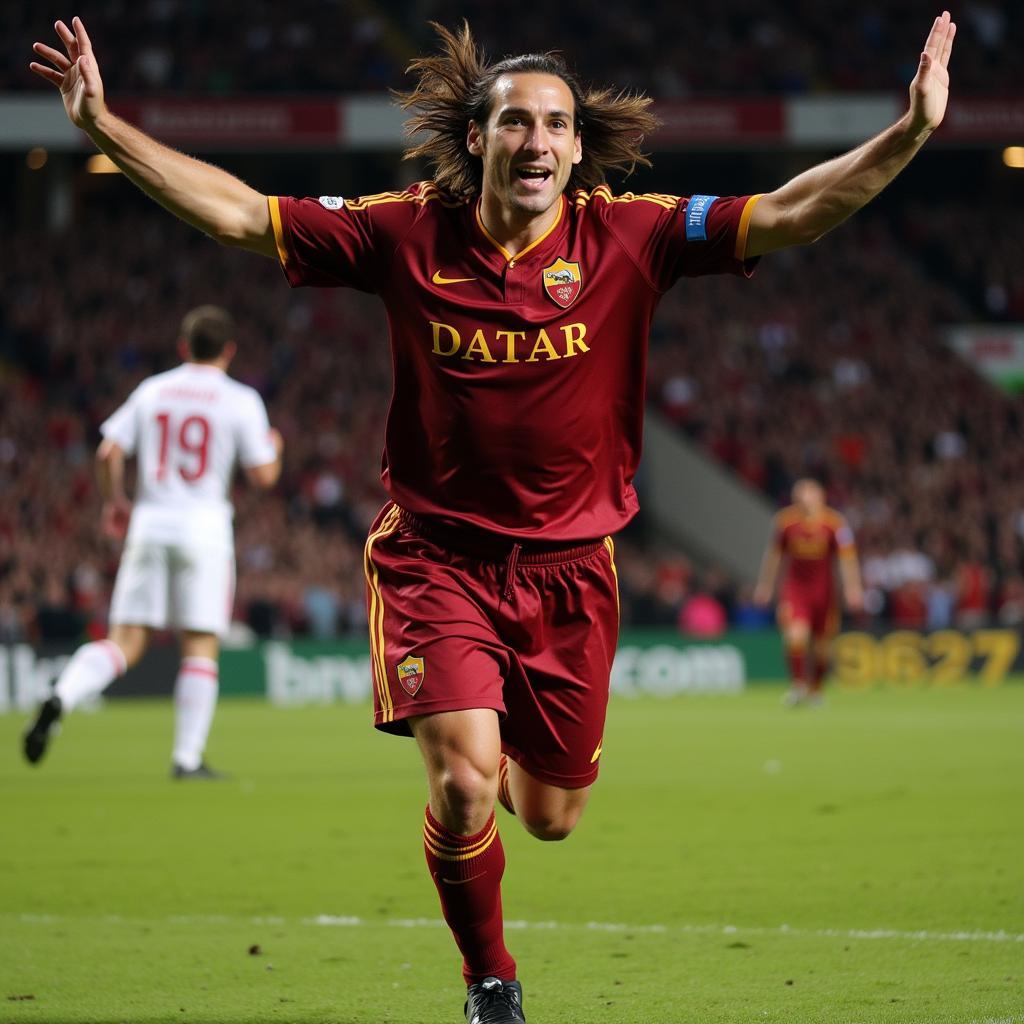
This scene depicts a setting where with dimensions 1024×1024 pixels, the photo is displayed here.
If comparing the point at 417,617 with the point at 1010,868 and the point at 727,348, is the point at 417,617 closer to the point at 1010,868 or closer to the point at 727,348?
the point at 1010,868

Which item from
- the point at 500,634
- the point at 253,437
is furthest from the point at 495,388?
the point at 253,437

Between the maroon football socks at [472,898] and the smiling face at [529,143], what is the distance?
167 centimetres

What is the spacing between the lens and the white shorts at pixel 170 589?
1031 cm

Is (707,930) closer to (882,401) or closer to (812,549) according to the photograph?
(812,549)

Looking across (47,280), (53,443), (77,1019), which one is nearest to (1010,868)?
(77,1019)

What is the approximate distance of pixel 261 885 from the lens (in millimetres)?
7371

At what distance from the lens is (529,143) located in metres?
4.80

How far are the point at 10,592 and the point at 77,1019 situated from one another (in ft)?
57.8

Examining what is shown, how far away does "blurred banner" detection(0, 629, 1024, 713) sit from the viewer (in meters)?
20.9

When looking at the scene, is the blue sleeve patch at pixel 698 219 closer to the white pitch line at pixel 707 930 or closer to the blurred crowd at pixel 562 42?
the white pitch line at pixel 707 930

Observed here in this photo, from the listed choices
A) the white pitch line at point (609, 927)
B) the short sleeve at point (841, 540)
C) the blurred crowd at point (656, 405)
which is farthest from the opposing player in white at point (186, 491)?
the blurred crowd at point (656, 405)

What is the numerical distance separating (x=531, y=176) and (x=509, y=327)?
1.33 feet

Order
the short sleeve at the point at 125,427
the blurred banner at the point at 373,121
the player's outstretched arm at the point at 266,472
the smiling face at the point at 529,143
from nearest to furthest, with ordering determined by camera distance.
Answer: the smiling face at the point at 529,143 < the player's outstretched arm at the point at 266,472 < the short sleeve at the point at 125,427 < the blurred banner at the point at 373,121

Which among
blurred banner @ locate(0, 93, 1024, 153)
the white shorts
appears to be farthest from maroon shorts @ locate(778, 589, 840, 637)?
blurred banner @ locate(0, 93, 1024, 153)
